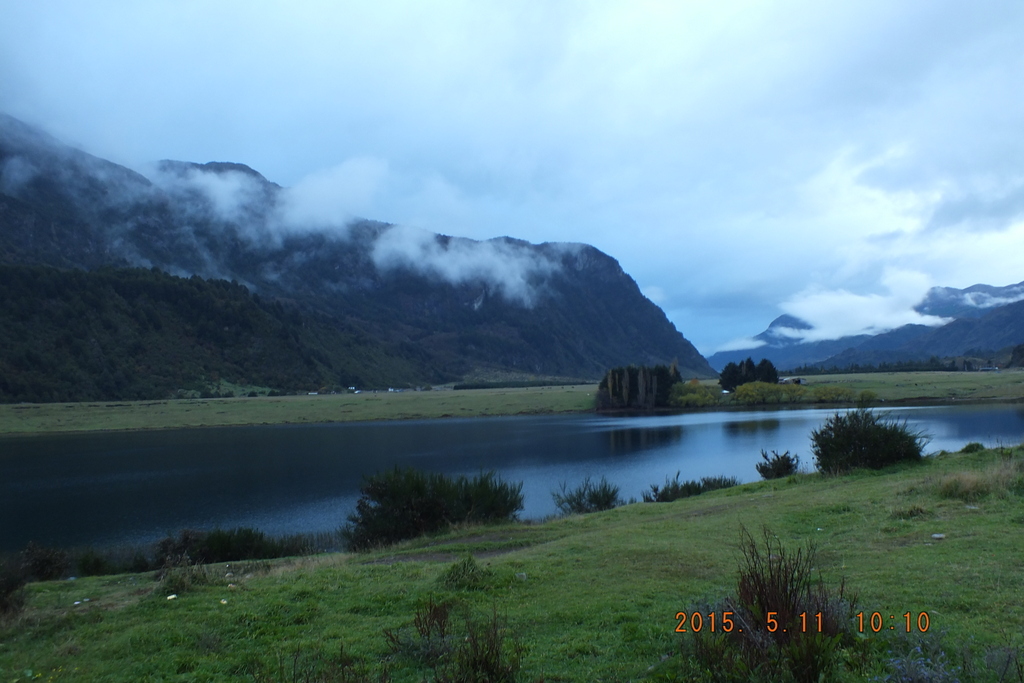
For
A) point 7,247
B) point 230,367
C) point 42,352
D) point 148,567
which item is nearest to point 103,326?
point 42,352

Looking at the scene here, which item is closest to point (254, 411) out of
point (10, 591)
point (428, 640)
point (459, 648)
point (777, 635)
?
point (10, 591)

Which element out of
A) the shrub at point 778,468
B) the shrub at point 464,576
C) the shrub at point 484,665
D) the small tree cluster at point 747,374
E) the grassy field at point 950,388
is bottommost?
the shrub at point 778,468

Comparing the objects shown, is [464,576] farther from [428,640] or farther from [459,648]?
[459,648]

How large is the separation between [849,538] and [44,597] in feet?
40.4

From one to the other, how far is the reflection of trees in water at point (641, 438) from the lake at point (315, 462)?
0.14m

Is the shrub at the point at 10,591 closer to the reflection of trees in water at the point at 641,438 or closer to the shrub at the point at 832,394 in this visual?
the reflection of trees in water at the point at 641,438

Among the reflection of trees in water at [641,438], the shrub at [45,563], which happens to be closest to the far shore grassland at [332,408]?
the reflection of trees in water at [641,438]

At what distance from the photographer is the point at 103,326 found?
347ft

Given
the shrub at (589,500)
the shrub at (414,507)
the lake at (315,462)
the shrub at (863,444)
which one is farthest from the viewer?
the lake at (315,462)

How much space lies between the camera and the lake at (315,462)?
24.9 m

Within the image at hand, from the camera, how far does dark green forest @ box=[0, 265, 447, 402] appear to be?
93562 millimetres

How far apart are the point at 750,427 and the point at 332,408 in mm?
52849

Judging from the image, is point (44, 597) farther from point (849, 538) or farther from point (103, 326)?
point (103, 326)

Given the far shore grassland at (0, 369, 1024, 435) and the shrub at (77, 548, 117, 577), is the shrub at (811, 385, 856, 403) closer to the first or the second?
the far shore grassland at (0, 369, 1024, 435)
